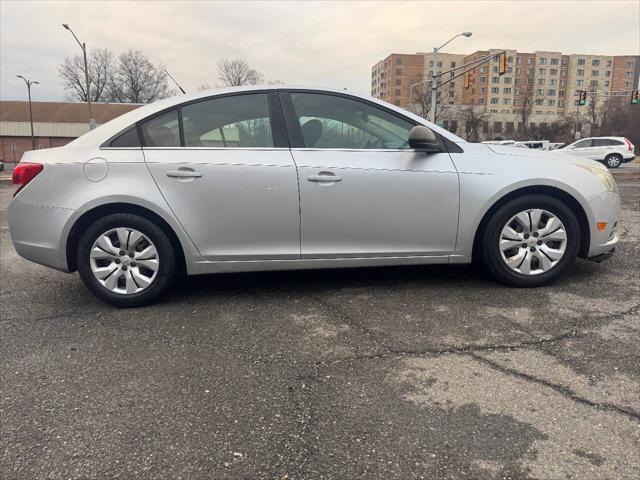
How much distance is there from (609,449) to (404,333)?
1361 millimetres

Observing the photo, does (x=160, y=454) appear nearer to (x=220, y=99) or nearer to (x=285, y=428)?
(x=285, y=428)

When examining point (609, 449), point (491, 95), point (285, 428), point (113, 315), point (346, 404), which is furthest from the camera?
point (491, 95)

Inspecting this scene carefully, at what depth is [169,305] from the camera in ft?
12.3

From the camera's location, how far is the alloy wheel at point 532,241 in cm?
382

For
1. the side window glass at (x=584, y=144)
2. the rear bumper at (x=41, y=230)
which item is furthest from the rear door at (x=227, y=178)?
the side window glass at (x=584, y=144)

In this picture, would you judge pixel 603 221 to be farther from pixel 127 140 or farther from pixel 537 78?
pixel 537 78

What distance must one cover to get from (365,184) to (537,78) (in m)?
121

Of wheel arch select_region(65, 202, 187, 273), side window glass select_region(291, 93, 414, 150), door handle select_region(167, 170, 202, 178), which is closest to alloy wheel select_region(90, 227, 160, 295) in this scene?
wheel arch select_region(65, 202, 187, 273)

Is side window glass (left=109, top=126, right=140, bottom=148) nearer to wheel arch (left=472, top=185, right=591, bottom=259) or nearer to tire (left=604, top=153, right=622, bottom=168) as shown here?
wheel arch (left=472, top=185, right=591, bottom=259)

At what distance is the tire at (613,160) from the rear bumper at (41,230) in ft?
99.2

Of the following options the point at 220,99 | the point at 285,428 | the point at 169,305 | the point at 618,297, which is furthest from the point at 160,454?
the point at 618,297

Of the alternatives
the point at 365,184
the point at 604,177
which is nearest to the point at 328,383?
the point at 365,184

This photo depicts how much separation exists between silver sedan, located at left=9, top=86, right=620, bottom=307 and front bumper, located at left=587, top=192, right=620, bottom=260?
0.02 metres

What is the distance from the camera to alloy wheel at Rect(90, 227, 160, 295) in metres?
3.56
